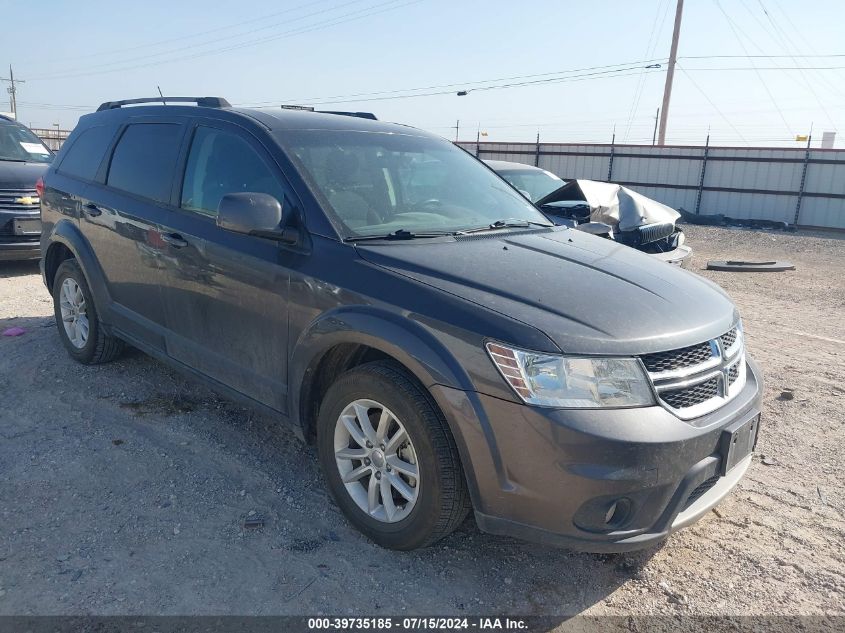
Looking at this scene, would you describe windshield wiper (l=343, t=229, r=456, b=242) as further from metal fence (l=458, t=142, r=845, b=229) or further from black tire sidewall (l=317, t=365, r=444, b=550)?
metal fence (l=458, t=142, r=845, b=229)

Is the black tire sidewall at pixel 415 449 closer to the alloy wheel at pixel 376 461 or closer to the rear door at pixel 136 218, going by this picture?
the alloy wheel at pixel 376 461

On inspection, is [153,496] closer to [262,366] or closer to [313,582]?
[262,366]

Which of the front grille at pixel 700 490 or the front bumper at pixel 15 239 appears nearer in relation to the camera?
the front grille at pixel 700 490

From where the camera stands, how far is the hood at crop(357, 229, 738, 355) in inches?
98.4

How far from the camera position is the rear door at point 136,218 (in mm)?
3992

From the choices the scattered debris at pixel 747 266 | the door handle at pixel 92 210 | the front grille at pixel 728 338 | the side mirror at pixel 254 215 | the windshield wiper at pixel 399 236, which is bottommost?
the scattered debris at pixel 747 266

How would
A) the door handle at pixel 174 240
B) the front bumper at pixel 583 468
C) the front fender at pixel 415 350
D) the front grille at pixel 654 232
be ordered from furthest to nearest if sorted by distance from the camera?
the front grille at pixel 654 232 → the door handle at pixel 174 240 → the front fender at pixel 415 350 → the front bumper at pixel 583 468

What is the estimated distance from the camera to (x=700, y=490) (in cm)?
269

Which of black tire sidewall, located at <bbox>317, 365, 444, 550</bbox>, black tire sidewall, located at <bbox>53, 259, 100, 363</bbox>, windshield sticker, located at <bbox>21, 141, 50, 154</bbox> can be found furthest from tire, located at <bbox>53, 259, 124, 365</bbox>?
windshield sticker, located at <bbox>21, 141, 50, 154</bbox>

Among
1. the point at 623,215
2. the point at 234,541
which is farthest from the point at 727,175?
the point at 234,541

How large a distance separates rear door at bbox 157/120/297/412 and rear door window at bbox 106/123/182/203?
19 cm

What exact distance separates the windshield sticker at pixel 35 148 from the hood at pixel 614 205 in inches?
272

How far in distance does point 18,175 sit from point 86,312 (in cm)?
444

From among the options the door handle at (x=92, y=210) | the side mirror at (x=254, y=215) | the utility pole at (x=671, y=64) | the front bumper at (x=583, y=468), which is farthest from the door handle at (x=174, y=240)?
the utility pole at (x=671, y=64)
